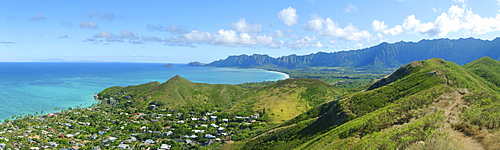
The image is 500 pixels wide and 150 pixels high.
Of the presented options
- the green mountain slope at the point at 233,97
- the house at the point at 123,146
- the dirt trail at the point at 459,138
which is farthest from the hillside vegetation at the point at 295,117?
the green mountain slope at the point at 233,97

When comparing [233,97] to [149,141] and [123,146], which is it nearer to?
[149,141]

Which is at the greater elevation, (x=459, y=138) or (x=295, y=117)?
(x=459, y=138)

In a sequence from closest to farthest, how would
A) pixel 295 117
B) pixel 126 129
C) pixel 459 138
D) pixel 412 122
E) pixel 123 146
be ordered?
pixel 459 138 → pixel 412 122 → pixel 123 146 → pixel 295 117 → pixel 126 129

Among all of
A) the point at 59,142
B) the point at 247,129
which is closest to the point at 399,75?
the point at 247,129

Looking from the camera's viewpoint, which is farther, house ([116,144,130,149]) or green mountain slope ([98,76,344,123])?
green mountain slope ([98,76,344,123])

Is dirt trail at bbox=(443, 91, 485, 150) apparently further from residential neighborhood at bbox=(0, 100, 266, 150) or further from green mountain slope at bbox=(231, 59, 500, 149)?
residential neighborhood at bbox=(0, 100, 266, 150)

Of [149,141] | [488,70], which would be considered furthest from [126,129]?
[488,70]

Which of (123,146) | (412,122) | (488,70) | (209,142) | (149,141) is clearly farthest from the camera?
(488,70)

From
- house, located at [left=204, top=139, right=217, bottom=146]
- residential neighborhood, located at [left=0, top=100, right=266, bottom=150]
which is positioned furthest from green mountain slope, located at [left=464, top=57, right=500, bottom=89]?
house, located at [left=204, top=139, right=217, bottom=146]

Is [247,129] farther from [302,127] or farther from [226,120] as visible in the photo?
[302,127]
